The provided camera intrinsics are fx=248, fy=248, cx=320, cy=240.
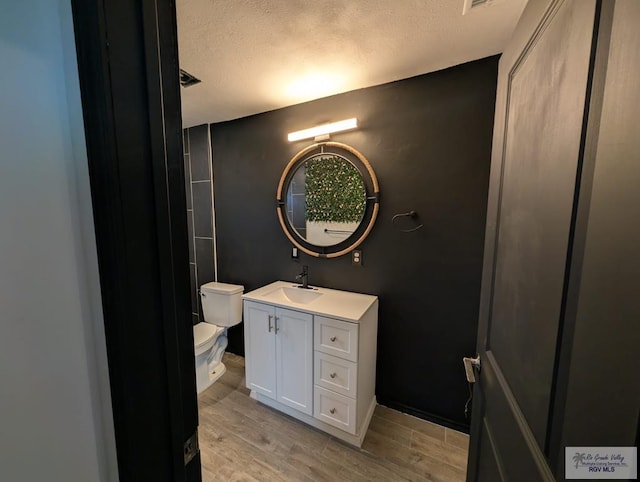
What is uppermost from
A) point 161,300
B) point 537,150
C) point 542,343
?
point 537,150

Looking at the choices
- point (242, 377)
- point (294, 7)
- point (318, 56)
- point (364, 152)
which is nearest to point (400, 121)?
point (364, 152)

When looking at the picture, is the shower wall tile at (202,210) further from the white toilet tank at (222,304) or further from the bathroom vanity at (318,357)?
the bathroom vanity at (318,357)

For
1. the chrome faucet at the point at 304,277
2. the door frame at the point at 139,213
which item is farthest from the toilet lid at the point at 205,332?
the door frame at the point at 139,213

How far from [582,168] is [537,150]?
19 centimetres

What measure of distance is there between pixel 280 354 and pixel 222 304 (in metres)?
0.91

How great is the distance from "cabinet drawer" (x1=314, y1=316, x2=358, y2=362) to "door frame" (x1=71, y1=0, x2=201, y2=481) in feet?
3.51

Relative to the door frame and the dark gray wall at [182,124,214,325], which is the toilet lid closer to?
the dark gray wall at [182,124,214,325]

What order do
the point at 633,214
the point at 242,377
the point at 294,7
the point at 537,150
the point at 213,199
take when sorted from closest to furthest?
1. the point at 633,214
2. the point at 537,150
3. the point at 294,7
4. the point at 242,377
5. the point at 213,199

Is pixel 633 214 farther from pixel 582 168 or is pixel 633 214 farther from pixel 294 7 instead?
pixel 294 7

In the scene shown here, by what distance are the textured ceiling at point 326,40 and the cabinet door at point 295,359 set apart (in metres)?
1.55

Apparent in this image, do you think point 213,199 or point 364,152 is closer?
point 364,152

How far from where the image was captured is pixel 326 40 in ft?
4.17

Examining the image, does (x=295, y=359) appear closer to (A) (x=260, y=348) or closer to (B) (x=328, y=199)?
(A) (x=260, y=348)

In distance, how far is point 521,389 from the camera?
63cm
